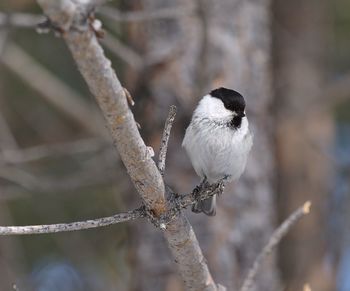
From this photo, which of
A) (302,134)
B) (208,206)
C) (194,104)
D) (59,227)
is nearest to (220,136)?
(208,206)

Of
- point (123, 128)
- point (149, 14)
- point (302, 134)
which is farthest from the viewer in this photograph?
point (302, 134)

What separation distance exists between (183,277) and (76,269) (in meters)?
2.12

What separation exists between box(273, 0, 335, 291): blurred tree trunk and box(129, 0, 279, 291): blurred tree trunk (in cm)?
63

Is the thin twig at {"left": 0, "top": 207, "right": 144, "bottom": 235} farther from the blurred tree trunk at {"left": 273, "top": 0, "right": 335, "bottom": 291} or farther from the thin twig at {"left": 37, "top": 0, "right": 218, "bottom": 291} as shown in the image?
the blurred tree trunk at {"left": 273, "top": 0, "right": 335, "bottom": 291}

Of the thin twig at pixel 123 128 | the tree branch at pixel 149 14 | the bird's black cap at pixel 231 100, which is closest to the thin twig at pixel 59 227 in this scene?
the thin twig at pixel 123 128

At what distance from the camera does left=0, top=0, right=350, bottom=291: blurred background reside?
2846 mm

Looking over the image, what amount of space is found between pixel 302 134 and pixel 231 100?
5.86 feet

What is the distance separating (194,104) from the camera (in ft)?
8.83

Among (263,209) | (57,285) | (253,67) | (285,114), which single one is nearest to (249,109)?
(253,67)

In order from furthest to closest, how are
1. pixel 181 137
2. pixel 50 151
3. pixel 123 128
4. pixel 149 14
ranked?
pixel 50 151 < pixel 181 137 < pixel 149 14 < pixel 123 128

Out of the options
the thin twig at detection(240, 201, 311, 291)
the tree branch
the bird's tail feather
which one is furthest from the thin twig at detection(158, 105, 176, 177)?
the tree branch

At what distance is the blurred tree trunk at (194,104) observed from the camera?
281 centimetres

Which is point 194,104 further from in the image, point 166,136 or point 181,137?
point 166,136

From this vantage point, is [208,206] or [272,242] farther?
[208,206]
